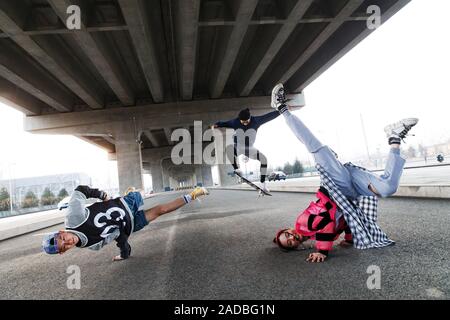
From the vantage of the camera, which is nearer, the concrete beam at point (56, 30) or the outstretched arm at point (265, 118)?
the outstretched arm at point (265, 118)

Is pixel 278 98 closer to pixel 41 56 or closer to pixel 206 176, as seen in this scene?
pixel 41 56

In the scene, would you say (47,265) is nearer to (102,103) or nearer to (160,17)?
(160,17)

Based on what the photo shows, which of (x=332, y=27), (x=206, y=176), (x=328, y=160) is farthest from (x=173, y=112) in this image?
(x=206, y=176)

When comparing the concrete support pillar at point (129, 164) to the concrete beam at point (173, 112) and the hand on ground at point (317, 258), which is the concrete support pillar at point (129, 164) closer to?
the concrete beam at point (173, 112)

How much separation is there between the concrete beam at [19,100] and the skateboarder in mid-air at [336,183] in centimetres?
2401

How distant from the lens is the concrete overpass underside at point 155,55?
1391cm

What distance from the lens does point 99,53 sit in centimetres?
1623

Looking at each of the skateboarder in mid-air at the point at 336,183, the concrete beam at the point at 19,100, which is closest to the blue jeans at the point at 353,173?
the skateboarder in mid-air at the point at 336,183

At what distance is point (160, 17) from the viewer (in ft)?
49.7

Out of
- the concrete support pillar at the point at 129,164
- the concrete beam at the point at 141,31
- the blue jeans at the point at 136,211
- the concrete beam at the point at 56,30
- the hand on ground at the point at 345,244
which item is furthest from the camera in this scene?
the concrete support pillar at the point at 129,164

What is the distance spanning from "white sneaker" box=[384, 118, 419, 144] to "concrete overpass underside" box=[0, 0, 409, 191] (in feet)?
37.0

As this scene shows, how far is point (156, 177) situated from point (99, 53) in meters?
54.2

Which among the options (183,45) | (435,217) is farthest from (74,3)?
(435,217)
